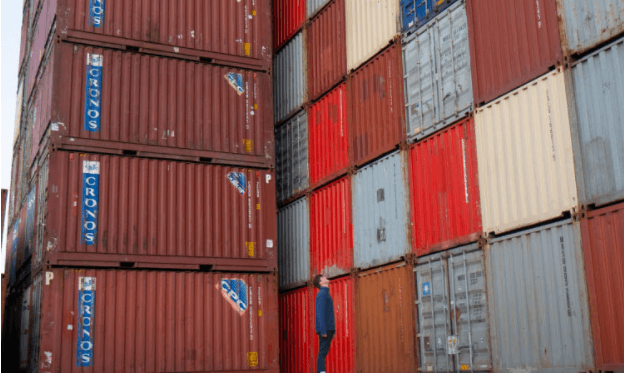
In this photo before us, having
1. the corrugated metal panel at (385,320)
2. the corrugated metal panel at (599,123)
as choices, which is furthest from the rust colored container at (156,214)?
the corrugated metal panel at (599,123)

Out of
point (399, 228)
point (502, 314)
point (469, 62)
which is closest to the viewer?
point (502, 314)

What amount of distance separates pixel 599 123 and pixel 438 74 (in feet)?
13.8

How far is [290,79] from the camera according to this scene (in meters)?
19.5

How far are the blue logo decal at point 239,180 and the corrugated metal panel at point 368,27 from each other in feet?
12.8

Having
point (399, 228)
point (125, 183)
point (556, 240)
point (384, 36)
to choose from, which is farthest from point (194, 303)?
point (556, 240)

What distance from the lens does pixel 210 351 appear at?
15875mm

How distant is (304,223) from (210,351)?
414 cm

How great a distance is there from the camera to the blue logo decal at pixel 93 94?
16078 mm

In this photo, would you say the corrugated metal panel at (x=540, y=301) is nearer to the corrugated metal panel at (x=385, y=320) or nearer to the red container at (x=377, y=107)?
the corrugated metal panel at (x=385, y=320)

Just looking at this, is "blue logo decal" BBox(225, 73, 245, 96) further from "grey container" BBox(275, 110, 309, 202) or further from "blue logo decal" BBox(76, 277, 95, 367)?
"blue logo decal" BBox(76, 277, 95, 367)

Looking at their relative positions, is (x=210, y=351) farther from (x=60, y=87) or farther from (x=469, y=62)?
(x=469, y=62)

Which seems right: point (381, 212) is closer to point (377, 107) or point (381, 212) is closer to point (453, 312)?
point (377, 107)

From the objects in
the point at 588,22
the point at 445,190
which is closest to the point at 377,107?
the point at 445,190

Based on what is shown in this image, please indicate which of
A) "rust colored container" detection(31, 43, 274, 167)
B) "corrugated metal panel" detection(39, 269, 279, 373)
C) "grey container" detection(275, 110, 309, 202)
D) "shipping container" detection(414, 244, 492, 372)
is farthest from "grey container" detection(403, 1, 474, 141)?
"corrugated metal panel" detection(39, 269, 279, 373)
